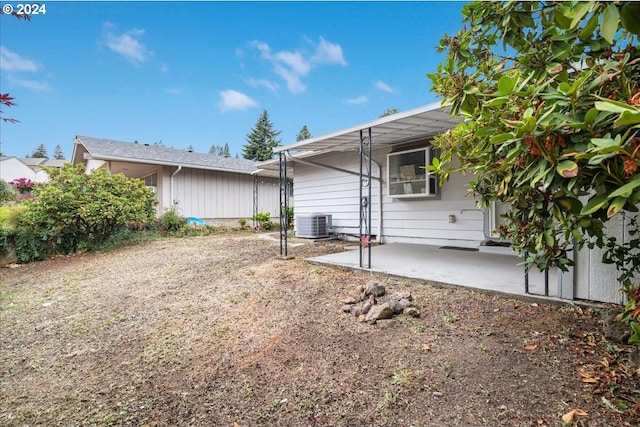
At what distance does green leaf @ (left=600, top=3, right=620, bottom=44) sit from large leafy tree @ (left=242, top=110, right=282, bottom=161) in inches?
1241

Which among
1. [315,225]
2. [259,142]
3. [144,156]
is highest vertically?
[259,142]

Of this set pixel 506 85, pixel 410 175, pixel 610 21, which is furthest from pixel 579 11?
pixel 410 175

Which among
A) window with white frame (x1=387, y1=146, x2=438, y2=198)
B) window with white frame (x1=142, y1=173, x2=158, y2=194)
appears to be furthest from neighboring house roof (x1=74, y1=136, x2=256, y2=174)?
window with white frame (x1=387, y1=146, x2=438, y2=198)

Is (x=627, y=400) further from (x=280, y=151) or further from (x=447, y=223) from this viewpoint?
(x=280, y=151)

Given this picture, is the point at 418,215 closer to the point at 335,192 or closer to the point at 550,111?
the point at 335,192

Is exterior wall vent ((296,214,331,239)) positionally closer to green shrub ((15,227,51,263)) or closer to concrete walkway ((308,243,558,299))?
concrete walkway ((308,243,558,299))

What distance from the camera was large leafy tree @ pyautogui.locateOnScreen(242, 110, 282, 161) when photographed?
31.9 m

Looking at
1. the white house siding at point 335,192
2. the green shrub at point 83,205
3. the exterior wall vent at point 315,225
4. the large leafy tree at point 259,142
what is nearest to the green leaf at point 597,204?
the white house siding at point 335,192

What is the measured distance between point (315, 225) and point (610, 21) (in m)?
7.07

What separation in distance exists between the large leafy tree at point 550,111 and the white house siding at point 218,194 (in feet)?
33.7

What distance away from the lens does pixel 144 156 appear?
9.91m

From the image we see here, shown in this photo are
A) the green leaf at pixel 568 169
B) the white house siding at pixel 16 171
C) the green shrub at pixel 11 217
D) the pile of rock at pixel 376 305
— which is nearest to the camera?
the green leaf at pixel 568 169

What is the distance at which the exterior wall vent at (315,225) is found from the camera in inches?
308

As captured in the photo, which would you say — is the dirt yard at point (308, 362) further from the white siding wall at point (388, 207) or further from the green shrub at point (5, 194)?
the green shrub at point (5, 194)
